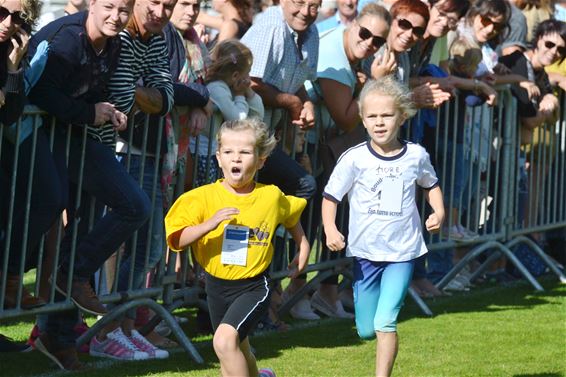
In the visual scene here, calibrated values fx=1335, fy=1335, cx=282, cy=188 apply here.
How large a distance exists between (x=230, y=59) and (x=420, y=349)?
7.10 ft

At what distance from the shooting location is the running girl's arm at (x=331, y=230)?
6.87 m

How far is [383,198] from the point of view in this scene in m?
7.11

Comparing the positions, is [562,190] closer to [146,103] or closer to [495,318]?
[495,318]

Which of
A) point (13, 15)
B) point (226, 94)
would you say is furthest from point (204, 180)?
point (13, 15)

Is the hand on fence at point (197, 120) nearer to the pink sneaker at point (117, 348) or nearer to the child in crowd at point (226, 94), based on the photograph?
the child in crowd at point (226, 94)

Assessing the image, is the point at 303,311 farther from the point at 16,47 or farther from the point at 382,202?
the point at 16,47

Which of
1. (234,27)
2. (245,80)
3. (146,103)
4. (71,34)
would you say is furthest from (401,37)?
(71,34)

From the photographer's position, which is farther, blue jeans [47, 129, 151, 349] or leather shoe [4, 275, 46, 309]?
blue jeans [47, 129, 151, 349]

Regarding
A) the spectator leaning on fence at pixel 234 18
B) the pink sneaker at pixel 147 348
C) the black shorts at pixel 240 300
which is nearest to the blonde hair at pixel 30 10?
the black shorts at pixel 240 300

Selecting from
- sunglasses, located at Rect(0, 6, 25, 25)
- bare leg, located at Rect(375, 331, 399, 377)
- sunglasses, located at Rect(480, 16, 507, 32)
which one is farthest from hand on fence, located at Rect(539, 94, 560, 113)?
sunglasses, located at Rect(0, 6, 25, 25)

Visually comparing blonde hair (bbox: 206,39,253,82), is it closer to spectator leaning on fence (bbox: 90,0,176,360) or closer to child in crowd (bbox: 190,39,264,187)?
child in crowd (bbox: 190,39,264,187)

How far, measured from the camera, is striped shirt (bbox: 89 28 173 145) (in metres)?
7.45

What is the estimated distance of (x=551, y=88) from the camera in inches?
495

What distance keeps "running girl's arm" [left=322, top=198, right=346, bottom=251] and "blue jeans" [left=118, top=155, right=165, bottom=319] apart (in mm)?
1252
